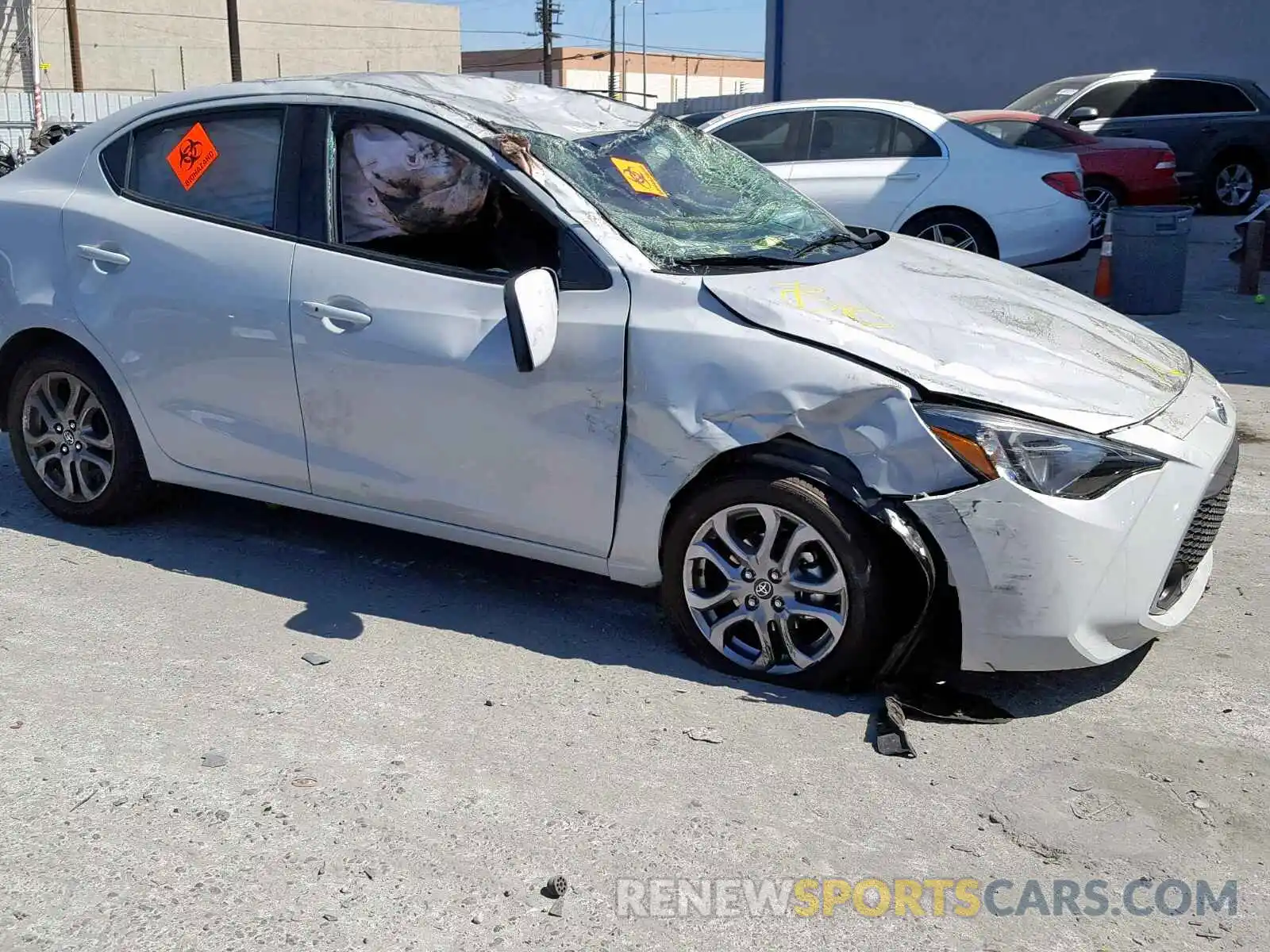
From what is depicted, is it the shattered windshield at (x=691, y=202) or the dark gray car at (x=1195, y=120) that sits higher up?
the shattered windshield at (x=691, y=202)

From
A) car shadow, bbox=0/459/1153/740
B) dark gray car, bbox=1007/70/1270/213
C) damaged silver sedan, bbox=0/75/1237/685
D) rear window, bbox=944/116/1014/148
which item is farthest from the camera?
dark gray car, bbox=1007/70/1270/213

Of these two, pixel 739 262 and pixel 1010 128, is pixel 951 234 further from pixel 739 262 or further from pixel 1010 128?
pixel 739 262

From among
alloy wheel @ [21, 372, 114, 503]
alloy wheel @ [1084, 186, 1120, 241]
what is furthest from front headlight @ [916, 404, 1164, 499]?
alloy wheel @ [1084, 186, 1120, 241]

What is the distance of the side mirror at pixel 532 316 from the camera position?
4.03 m

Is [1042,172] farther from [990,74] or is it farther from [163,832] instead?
[990,74]

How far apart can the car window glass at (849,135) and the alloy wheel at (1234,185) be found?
8.26 meters

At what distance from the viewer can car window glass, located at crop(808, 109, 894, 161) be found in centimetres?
1072

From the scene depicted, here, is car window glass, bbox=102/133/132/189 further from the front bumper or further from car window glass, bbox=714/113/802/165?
car window glass, bbox=714/113/802/165

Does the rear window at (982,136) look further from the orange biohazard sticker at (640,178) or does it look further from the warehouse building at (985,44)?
the warehouse building at (985,44)

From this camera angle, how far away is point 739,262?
14.3ft

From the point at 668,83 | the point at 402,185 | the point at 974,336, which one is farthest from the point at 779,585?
the point at 668,83

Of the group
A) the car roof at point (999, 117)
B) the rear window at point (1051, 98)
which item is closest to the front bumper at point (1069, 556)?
the car roof at point (999, 117)

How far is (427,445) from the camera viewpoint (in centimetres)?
444

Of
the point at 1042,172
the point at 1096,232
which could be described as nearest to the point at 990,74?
the point at 1096,232
